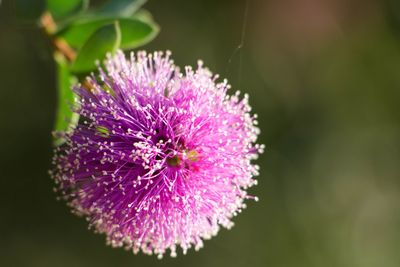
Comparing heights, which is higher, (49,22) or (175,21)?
(175,21)

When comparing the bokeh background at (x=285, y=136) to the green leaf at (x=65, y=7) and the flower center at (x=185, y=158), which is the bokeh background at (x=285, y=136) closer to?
the green leaf at (x=65, y=7)

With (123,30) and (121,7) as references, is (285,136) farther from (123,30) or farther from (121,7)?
(123,30)

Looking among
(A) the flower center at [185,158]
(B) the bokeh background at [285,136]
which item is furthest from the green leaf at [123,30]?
(B) the bokeh background at [285,136]

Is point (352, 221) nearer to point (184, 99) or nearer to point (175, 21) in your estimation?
point (175, 21)

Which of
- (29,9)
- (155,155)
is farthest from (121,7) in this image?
(155,155)

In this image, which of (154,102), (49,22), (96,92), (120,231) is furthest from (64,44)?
(120,231)

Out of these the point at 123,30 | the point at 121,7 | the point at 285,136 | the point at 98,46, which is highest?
the point at 285,136

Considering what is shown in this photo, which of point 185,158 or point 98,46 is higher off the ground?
point 98,46

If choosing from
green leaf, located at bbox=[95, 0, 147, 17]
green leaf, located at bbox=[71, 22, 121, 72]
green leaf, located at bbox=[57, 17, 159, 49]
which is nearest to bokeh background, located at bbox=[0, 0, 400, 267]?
green leaf, located at bbox=[95, 0, 147, 17]
